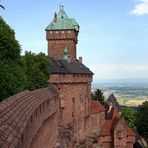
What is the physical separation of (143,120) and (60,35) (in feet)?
77.5

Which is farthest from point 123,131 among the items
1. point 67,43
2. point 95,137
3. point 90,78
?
point 67,43

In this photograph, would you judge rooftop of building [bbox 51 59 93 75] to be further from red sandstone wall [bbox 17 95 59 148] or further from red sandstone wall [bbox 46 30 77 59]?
red sandstone wall [bbox 17 95 59 148]

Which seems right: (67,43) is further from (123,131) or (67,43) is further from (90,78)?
(123,131)

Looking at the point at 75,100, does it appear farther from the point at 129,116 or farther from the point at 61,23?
the point at 129,116

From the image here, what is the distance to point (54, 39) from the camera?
5434cm

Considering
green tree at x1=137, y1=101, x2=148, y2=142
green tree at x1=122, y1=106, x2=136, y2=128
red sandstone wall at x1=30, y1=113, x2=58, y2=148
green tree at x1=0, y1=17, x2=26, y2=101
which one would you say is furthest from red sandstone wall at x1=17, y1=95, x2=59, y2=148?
green tree at x1=122, y1=106, x2=136, y2=128

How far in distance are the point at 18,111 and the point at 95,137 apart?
4110 centimetres

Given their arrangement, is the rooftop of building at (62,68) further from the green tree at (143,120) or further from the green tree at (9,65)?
the green tree at (143,120)

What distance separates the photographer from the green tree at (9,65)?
26.7 meters

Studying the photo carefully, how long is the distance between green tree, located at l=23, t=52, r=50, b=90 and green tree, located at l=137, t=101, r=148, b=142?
111ft

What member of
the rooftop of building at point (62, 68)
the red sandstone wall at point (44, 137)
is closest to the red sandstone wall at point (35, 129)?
the red sandstone wall at point (44, 137)

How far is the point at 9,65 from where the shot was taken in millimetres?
28078

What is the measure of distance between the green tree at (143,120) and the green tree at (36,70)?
33.9 meters

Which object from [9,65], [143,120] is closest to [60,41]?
[143,120]
